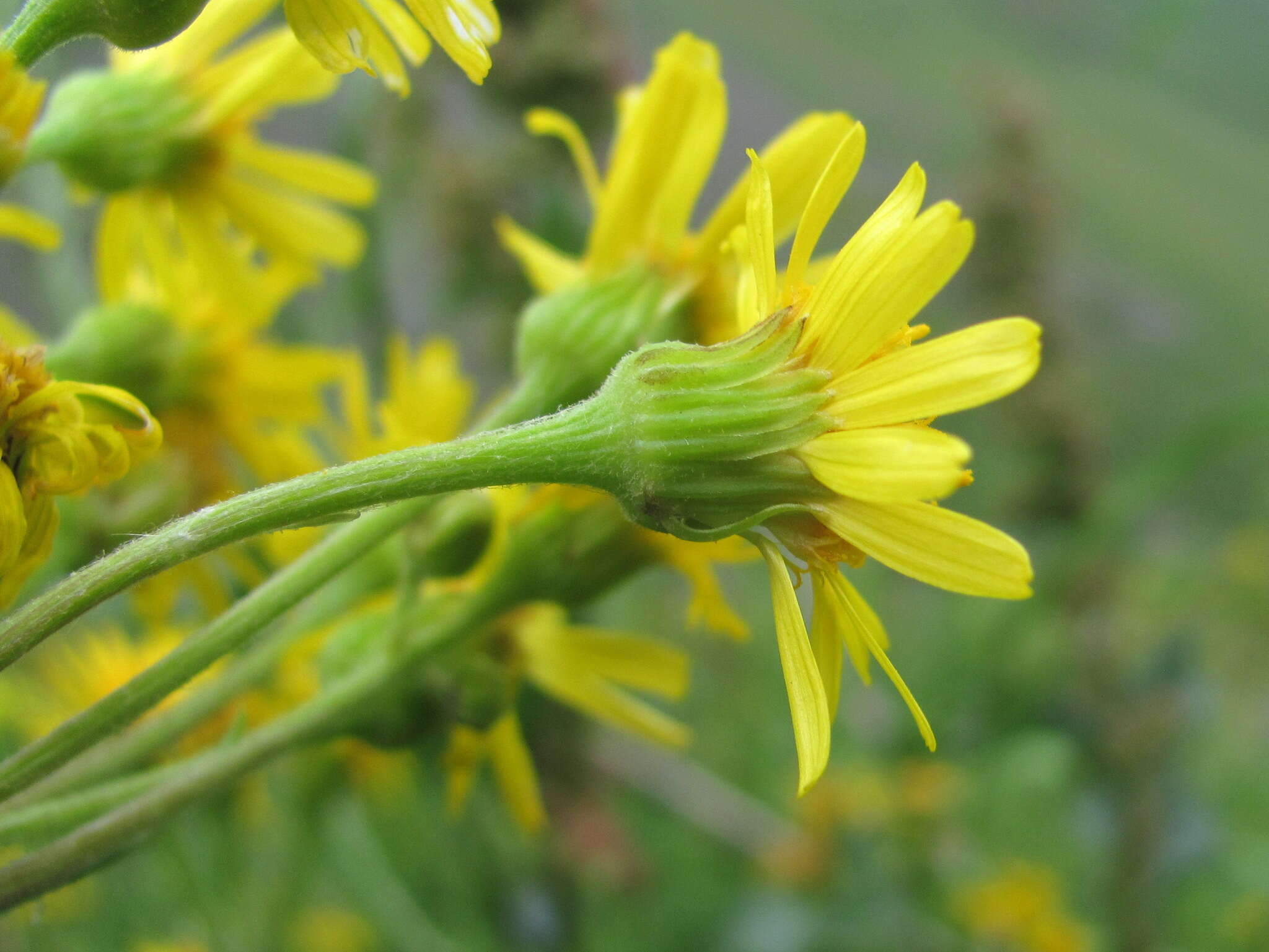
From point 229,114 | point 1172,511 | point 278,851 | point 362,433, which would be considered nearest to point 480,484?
point 362,433

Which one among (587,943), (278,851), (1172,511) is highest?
(278,851)

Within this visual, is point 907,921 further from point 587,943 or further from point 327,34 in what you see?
point 327,34

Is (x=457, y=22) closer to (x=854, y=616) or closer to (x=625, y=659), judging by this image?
(x=854, y=616)

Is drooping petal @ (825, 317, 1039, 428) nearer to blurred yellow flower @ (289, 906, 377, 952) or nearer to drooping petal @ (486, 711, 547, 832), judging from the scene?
drooping petal @ (486, 711, 547, 832)

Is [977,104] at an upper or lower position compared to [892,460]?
lower

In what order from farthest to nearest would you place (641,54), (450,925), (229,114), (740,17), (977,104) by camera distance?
(740,17) < (641,54) < (977,104) < (450,925) < (229,114)

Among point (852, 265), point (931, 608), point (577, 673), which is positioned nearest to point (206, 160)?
point (577, 673)

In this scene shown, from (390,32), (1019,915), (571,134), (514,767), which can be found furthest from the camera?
(1019,915)
